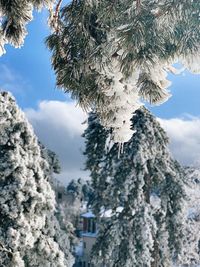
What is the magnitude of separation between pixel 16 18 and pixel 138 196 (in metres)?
14.6

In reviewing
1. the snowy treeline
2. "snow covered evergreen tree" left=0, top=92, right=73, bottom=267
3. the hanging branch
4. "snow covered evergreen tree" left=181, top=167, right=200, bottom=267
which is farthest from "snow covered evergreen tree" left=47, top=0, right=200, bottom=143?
"snow covered evergreen tree" left=181, top=167, right=200, bottom=267

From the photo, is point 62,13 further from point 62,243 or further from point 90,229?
point 90,229

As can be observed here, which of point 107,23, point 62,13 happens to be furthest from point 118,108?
point 62,13

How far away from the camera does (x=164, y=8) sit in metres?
2.55

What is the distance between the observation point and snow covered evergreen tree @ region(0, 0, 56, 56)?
3779 millimetres

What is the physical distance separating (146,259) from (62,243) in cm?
437

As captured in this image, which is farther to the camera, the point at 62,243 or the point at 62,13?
the point at 62,243

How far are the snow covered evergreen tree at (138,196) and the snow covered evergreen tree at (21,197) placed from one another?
174 inches

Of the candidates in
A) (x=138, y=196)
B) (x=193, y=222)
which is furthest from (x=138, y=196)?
(x=193, y=222)

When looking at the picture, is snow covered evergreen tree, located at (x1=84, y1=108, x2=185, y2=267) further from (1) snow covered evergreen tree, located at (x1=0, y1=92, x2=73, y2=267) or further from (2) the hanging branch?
(2) the hanging branch

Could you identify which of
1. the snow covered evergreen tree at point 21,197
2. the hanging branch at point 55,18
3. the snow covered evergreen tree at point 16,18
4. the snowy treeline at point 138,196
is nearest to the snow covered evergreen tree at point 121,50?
the hanging branch at point 55,18

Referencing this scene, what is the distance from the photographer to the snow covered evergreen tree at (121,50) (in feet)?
8.55

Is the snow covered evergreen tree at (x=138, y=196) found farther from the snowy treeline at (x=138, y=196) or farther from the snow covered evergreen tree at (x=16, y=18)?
the snow covered evergreen tree at (x=16, y=18)

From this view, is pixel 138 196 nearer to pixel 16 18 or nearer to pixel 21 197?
pixel 21 197
